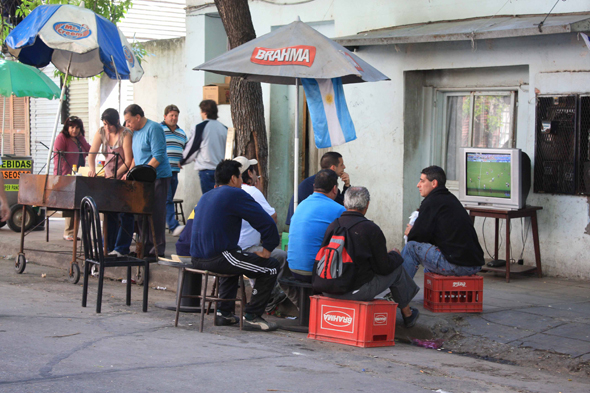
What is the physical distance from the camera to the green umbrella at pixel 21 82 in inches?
440

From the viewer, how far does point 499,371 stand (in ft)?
18.2

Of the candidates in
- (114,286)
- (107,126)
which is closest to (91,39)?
(107,126)

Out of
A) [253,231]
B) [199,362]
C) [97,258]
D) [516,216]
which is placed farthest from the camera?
[516,216]

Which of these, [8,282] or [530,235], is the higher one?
[530,235]

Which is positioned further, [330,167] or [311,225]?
[330,167]

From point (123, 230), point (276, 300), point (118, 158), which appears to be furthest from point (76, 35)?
point (276, 300)

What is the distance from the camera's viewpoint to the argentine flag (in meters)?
7.47

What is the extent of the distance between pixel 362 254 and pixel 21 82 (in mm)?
7610

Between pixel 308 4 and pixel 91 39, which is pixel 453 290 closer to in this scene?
pixel 91 39

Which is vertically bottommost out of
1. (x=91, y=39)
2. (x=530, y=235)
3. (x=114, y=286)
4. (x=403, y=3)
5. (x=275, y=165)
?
(x=114, y=286)

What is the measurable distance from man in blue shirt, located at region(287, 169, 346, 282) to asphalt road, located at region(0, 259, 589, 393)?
0.65m

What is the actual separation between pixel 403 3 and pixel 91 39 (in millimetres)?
4364

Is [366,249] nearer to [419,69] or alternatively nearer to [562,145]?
[562,145]

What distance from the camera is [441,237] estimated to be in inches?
272
